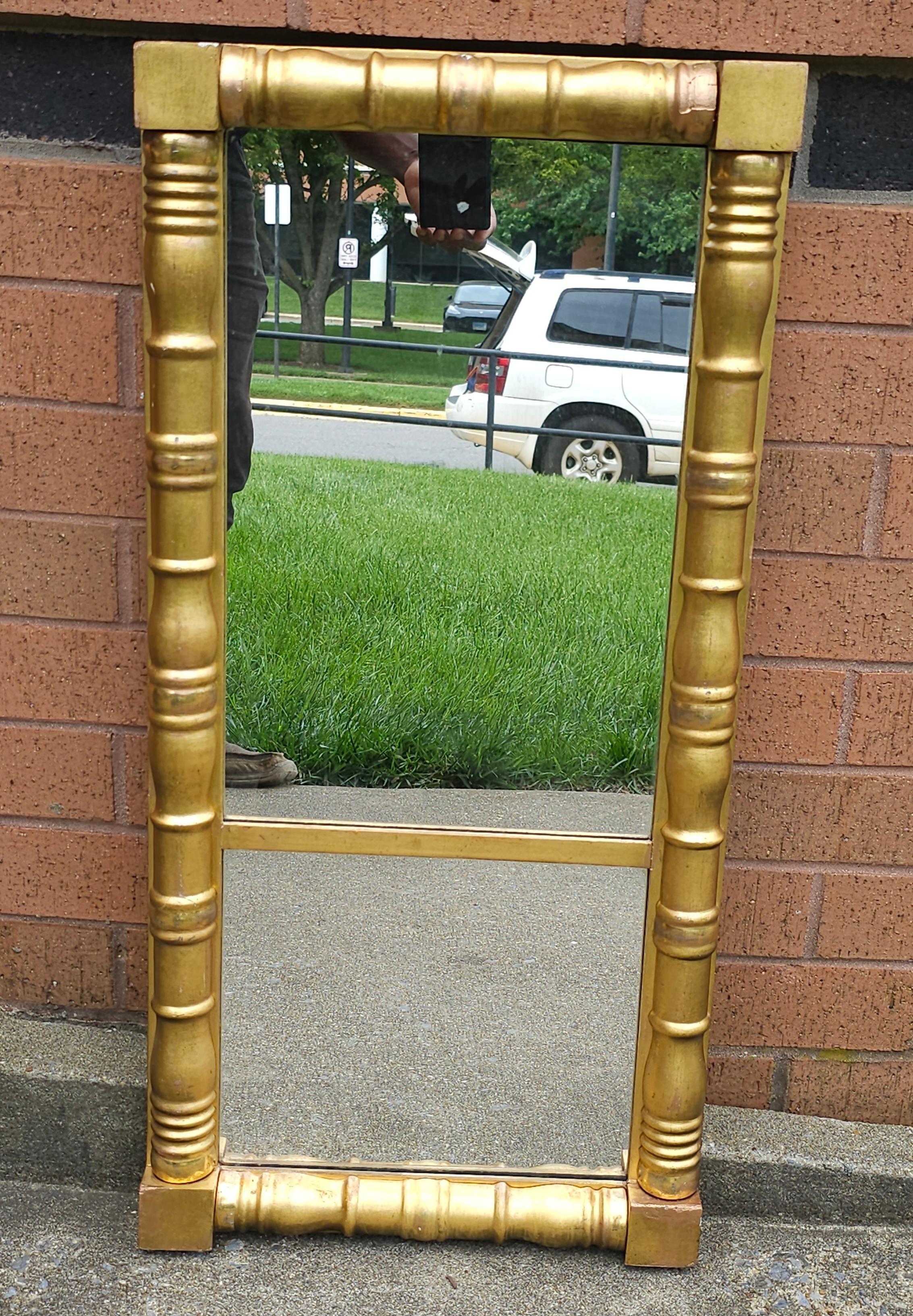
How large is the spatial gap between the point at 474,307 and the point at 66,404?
2.02 ft

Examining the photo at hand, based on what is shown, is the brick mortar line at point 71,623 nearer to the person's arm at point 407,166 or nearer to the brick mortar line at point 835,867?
the person's arm at point 407,166

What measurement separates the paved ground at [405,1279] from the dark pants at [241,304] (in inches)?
41.4

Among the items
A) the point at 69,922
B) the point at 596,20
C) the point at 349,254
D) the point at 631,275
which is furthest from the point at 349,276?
the point at 69,922

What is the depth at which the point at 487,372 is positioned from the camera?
1669 mm

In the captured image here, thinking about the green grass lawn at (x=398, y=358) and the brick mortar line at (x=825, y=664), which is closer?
the green grass lawn at (x=398, y=358)

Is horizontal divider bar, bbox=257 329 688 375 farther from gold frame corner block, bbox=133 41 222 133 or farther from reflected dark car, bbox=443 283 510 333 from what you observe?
gold frame corner block, bbox=133 41 222 133

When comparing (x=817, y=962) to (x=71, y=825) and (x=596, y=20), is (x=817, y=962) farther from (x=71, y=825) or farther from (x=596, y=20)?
(x=596, y=20)

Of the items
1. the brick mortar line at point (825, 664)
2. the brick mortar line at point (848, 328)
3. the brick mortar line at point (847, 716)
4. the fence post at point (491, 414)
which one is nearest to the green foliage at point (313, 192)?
the fence post at point (491, 414)

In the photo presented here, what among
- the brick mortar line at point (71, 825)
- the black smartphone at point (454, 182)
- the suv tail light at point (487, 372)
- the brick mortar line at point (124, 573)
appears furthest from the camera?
the brick mortar line at point (71, 825)

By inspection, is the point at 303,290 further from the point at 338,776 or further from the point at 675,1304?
the point at 675,1304

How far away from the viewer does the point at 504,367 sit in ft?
5.48

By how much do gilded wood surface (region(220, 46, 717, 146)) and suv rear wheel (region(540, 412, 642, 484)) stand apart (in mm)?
370

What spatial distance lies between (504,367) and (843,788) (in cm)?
82

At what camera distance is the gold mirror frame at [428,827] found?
1456mm
